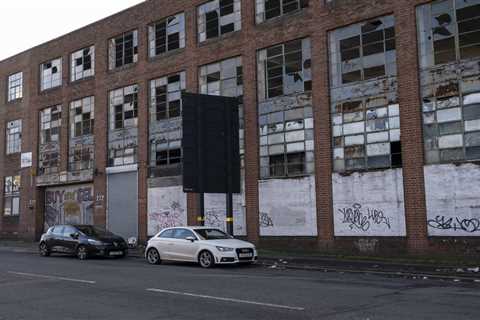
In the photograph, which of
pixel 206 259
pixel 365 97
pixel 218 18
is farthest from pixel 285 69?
pixel 206 259

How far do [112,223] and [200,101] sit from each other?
1143 centimetres

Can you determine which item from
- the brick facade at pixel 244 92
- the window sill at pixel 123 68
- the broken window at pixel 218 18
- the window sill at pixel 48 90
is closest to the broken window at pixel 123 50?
the window sill at pixel 123 68

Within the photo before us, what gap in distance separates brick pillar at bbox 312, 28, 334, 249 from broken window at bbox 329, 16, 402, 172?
283 millimetres

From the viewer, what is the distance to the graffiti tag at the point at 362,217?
20.5m

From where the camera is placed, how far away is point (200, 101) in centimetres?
2305

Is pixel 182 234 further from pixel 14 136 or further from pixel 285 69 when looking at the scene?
pixel 14 136

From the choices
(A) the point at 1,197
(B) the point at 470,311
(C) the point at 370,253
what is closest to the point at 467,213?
(C) the point at 370,253

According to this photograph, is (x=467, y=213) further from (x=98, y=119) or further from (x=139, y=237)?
(x=98, y=119)

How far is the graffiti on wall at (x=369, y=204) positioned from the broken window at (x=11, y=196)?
24.5 meters

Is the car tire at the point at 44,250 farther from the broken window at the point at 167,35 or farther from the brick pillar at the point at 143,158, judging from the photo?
the broken window at the point at 167,35

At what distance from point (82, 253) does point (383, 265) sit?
11431mm

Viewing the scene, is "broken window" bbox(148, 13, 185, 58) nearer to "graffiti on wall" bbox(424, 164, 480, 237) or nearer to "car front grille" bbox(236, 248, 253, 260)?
"car front grille" bbox(236, 248, 253, 260)

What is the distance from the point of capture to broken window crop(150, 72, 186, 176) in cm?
2808

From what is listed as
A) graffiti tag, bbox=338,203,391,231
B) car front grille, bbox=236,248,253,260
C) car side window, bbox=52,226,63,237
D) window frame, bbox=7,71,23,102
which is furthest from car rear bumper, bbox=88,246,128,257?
window frame, bbox=7,71,23,102
